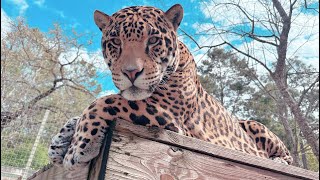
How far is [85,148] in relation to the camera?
117 centimetres

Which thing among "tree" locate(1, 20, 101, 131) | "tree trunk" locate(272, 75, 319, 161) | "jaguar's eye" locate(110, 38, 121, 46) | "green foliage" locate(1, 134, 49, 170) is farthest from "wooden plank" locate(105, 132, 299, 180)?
"tree" locate(1, 20, 101, 131)

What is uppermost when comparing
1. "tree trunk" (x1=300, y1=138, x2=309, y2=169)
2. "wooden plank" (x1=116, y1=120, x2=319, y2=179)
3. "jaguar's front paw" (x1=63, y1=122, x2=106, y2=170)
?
"tree trunk" (x1=300, y1=138, x2=309, y2=169)

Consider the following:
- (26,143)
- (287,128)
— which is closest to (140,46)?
(287,128)

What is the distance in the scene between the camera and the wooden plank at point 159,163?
1.16 metres

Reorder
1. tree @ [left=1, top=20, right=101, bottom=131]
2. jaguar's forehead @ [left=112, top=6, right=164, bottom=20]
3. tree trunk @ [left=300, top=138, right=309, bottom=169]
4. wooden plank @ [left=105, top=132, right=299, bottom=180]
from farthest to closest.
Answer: tree @ [left=1, top=20, right=101, bottom=131], tree trunk @ [left=300, top=138, right=309, bottom=169], jaguar's forehead @ [left=112, top=6, right=164, bottom=20], wooden plank @ [left=105, top=132, right=299, bottom=180]

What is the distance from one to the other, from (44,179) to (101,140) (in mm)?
777

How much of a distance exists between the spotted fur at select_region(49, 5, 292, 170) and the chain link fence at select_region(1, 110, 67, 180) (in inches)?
151

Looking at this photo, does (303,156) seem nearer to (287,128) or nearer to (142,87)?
(287,128)

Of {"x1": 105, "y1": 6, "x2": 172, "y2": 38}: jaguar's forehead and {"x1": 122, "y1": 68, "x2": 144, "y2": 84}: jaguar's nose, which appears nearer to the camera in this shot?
{"x1": 122, "y1": 68, "x2": 144, "y2": 84}: jaguar's nose

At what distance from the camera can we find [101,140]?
1.20m

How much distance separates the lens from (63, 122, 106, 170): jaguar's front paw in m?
1.17

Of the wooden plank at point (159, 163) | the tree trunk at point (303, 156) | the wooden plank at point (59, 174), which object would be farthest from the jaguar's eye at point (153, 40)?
the tree trunk at point (303, 156)

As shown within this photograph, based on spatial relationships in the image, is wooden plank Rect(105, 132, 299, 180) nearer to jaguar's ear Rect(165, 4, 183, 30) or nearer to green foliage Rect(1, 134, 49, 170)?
jaguar's ear Rect(165, 4, 183, 30)

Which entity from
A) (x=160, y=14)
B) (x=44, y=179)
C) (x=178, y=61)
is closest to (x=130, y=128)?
(x=178, y=61)
